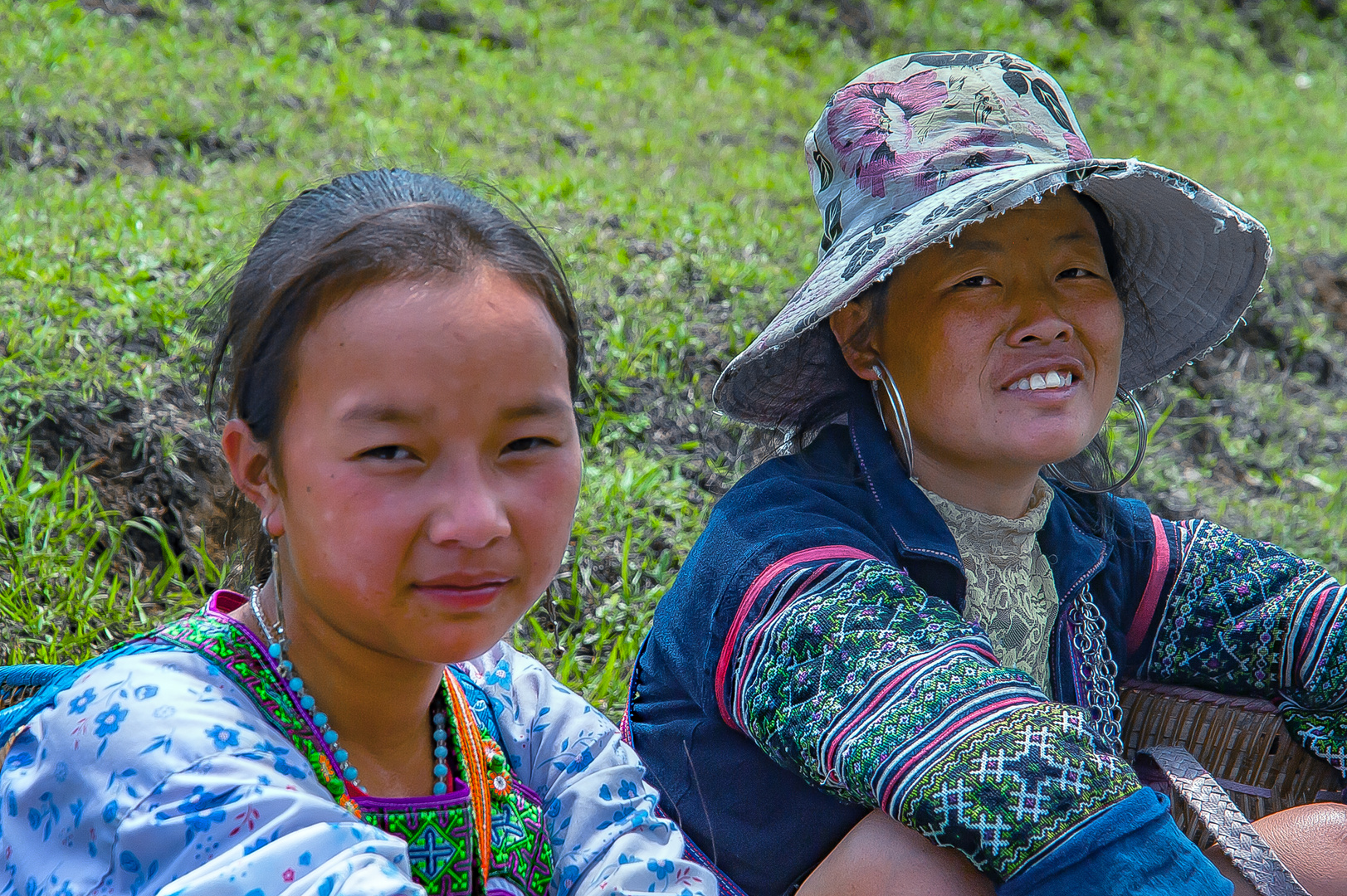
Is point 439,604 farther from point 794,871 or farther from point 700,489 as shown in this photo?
point 700,489

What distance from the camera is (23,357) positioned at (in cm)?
287

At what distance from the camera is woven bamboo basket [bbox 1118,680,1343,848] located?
231 cm

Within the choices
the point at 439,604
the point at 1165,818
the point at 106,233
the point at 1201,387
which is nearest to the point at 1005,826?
the point at 1165,818

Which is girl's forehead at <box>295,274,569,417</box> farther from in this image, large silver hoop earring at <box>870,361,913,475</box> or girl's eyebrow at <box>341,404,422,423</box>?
large silver hoop earring at <box>870,361,913,475</box>

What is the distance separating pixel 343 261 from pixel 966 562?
1.18 metres

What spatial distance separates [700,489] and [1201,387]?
2.25 m

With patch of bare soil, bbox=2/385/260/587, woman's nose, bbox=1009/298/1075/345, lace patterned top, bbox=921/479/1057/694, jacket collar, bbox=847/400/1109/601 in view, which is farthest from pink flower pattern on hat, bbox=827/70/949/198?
patch of bare soil, bbox=2/385/260/587

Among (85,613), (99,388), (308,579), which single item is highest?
(308,579)

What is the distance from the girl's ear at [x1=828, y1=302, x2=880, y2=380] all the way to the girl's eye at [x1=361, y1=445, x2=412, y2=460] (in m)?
1.00

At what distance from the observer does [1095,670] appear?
2.22 m

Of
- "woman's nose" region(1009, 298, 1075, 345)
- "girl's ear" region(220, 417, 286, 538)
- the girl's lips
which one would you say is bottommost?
the girl's lips

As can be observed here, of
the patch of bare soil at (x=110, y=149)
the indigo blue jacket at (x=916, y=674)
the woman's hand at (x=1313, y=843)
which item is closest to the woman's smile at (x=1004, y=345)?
the indigo blue jacket at (x=916, y=674)

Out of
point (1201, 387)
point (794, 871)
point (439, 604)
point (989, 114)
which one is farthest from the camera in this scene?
point (1201, 387)

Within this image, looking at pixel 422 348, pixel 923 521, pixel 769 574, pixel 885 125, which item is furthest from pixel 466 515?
pixel 885 125
